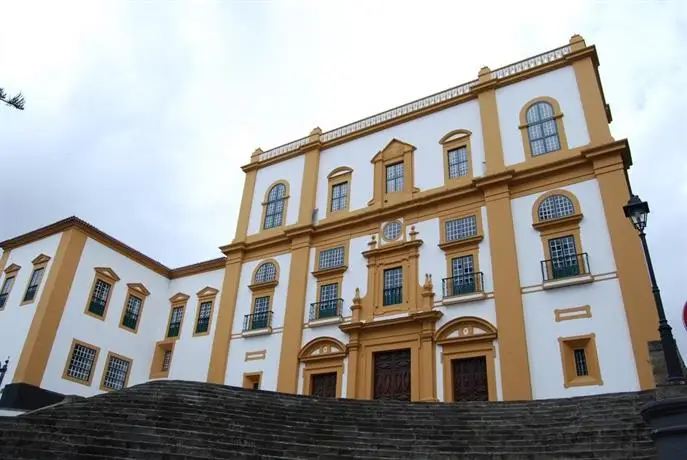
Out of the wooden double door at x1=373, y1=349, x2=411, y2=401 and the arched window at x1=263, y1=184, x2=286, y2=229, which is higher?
the arched window at x1=263, y1=184, x2=286, y2=229

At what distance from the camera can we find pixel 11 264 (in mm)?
25906

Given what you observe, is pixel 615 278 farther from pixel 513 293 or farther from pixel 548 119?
pixel 548 119

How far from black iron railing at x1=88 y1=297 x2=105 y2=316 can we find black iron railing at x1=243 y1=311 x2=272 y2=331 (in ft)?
23.2

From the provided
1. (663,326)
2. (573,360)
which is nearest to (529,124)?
(573,360)

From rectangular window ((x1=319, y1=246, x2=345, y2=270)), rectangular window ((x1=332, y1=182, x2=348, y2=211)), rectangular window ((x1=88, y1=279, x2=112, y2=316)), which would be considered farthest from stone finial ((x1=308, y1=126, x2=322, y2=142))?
rectangular window ((x1=88, y1=279, x2=112, y2=316))

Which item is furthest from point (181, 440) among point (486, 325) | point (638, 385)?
point (638, 385)

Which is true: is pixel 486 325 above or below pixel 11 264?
below

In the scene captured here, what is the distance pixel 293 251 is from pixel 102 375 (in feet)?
34.0

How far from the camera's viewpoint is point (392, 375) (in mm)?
19016

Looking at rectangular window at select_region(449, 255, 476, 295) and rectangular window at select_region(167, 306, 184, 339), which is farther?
rectangular window at select_region(167, 306, 184, 339)

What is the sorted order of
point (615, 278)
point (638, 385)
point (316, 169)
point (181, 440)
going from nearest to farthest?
point (181, 440), point (638, 385), point (615, 278), point (316, 169)

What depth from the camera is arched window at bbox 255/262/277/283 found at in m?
23.8

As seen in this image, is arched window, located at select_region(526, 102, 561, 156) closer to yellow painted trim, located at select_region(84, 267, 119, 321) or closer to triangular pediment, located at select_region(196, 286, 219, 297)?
triangular pediment, located at select_region(196, 286, 219, 297)

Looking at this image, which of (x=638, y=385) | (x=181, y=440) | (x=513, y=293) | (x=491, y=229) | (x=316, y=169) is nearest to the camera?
(x=181, y=440)
